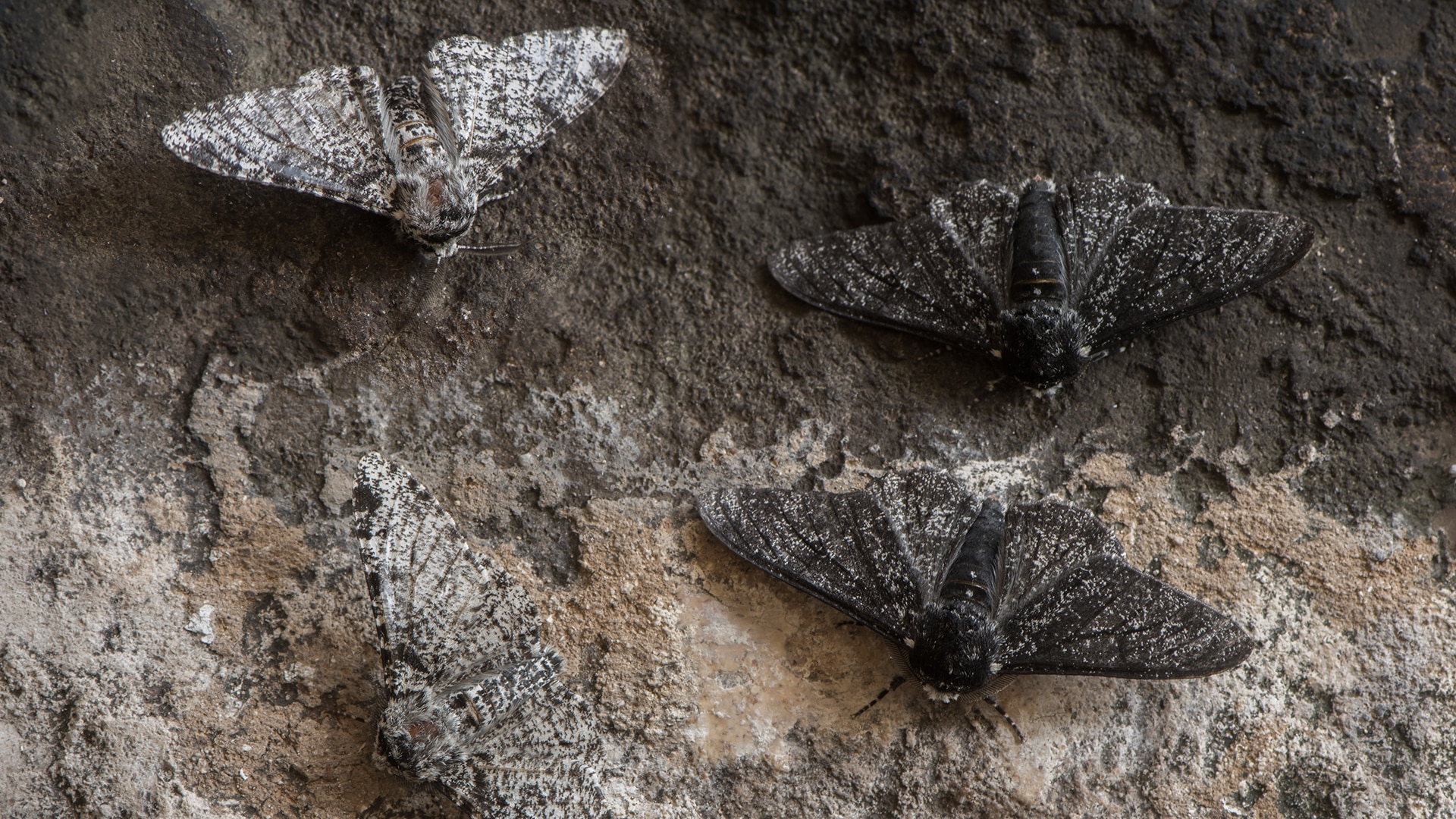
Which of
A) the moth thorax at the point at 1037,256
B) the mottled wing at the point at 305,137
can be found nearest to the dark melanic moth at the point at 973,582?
the moth thorax at the point at 1037,256

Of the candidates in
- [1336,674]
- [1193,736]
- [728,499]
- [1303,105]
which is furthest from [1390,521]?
[728,499]

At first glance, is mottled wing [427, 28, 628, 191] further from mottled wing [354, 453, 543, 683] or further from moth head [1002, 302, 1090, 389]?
moth head [1002, 302, 1090, 389]

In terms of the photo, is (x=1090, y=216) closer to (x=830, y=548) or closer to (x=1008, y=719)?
(x=830, y=548)

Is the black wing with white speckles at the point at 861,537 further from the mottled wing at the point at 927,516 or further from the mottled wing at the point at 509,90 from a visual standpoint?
the mottled wing at the point at 509,90

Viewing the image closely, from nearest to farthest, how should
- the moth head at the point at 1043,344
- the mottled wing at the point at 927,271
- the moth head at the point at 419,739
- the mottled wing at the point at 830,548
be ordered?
the moth head at the point at 419,739
the mottled wing at the point at 830,548
the moth head at the point at 1043,344
the mottled wing at the point at 927,271

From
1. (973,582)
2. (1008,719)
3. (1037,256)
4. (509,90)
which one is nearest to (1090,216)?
(1037,256)
